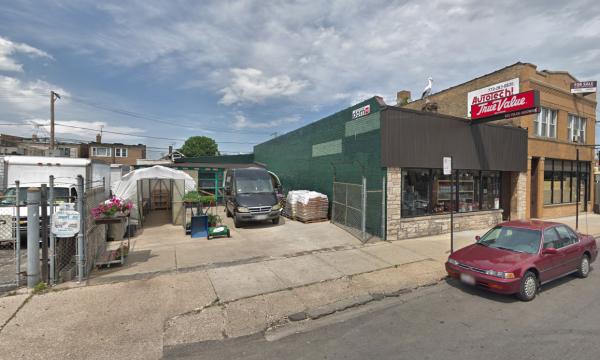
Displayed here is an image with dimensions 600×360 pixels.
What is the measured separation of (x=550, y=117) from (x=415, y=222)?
1173 centimetres

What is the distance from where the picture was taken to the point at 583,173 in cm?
1822

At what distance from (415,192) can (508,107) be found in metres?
4.79

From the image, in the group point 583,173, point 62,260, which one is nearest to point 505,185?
point 583,173

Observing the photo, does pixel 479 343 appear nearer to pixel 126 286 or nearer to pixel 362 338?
pixel 362 338

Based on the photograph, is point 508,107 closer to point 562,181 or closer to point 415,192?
point 415,192

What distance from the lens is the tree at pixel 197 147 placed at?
57031 mm

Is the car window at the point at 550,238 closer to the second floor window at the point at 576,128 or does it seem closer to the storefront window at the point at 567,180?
the storefront window at the point at 567,180

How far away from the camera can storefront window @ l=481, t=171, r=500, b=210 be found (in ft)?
42.6

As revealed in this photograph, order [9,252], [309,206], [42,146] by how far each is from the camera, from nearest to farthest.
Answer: [9,252]
[309,206]
[42,146]

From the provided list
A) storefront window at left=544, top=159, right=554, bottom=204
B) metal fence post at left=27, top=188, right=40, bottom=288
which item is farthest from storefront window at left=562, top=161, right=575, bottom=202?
metal fence post at left=27, top=188, right=40, bottom=288

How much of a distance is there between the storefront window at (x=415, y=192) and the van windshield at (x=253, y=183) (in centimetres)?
585

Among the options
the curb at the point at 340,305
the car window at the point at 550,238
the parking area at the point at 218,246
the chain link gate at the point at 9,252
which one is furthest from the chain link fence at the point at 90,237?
the car window at the point at 550,238

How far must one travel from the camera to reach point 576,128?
17031 millimetres

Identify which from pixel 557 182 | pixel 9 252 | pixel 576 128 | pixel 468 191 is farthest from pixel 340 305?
pixel 576 128
